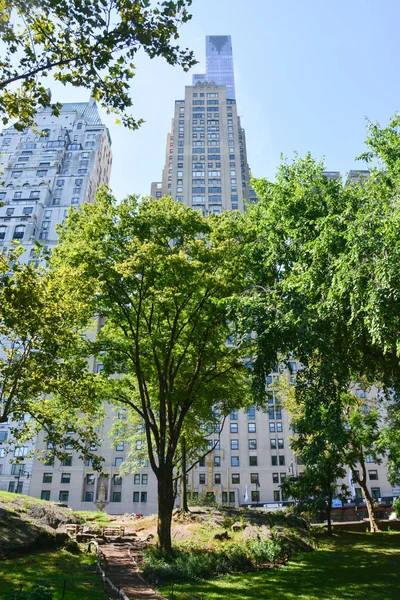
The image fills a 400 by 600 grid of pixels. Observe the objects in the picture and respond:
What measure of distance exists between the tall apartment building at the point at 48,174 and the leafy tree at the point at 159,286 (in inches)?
2434

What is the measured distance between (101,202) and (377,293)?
46.9 feet

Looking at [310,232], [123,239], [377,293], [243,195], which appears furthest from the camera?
[243,195]

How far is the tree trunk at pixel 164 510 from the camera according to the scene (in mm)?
19609

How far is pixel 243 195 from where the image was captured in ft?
348

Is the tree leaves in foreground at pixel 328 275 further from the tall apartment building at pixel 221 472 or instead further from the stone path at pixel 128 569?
the tall apartment building at pixel 221 472

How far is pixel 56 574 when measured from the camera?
48.6 feet

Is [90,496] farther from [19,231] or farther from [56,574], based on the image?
[56,574]

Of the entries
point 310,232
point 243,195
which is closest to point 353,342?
point 310,232

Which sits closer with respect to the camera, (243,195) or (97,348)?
(97,348)

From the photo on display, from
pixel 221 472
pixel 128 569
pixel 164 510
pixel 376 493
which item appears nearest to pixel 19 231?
pixel 221 472

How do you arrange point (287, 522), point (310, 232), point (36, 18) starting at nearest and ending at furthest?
point (36, 18) < point (310, 232) < point (287, 522)

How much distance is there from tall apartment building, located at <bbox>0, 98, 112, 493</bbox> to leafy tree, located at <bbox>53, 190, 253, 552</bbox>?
203 feet

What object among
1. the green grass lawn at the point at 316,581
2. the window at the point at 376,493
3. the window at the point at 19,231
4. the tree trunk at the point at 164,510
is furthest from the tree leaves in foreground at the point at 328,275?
the window at the point at 19,231

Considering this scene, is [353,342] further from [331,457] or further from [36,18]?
[331,457]
